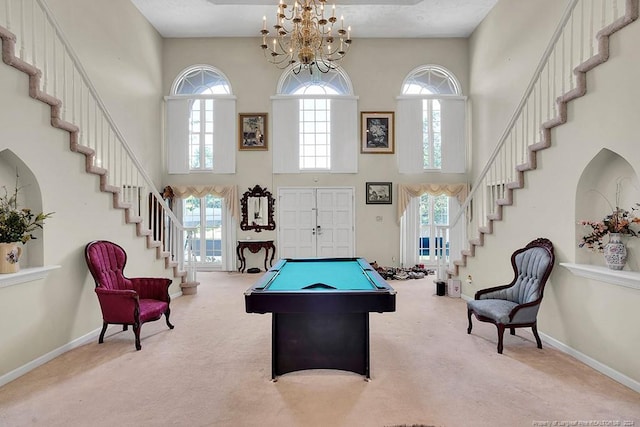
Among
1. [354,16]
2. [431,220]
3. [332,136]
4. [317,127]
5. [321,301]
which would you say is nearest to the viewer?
[321,301]

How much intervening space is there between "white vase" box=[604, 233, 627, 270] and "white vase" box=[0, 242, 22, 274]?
18.6 feet

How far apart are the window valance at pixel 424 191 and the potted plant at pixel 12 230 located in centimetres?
759

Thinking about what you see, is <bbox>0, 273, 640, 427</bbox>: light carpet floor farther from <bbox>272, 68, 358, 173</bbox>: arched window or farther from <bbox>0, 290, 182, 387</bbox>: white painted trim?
<bbox>272, 68, 358, 173</bbox>: arched window

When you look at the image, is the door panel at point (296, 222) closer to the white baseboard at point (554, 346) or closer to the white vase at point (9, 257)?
the white baseboard at point (554, 346)

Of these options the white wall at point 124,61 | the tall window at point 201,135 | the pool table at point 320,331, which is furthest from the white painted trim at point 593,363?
the tall window at point 201,135

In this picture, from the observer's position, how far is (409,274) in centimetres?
889

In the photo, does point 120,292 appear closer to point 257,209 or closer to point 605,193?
point 605,193

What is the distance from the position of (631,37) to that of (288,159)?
24.2 feet

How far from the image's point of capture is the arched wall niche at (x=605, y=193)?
3646mm

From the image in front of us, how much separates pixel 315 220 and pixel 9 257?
685 centimetres

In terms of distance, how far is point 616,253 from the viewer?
142 inches

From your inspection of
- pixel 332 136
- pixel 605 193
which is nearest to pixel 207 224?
pixel 332 136

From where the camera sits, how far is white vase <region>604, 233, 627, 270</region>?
3.59m

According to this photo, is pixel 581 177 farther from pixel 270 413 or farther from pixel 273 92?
pixel 273 92
